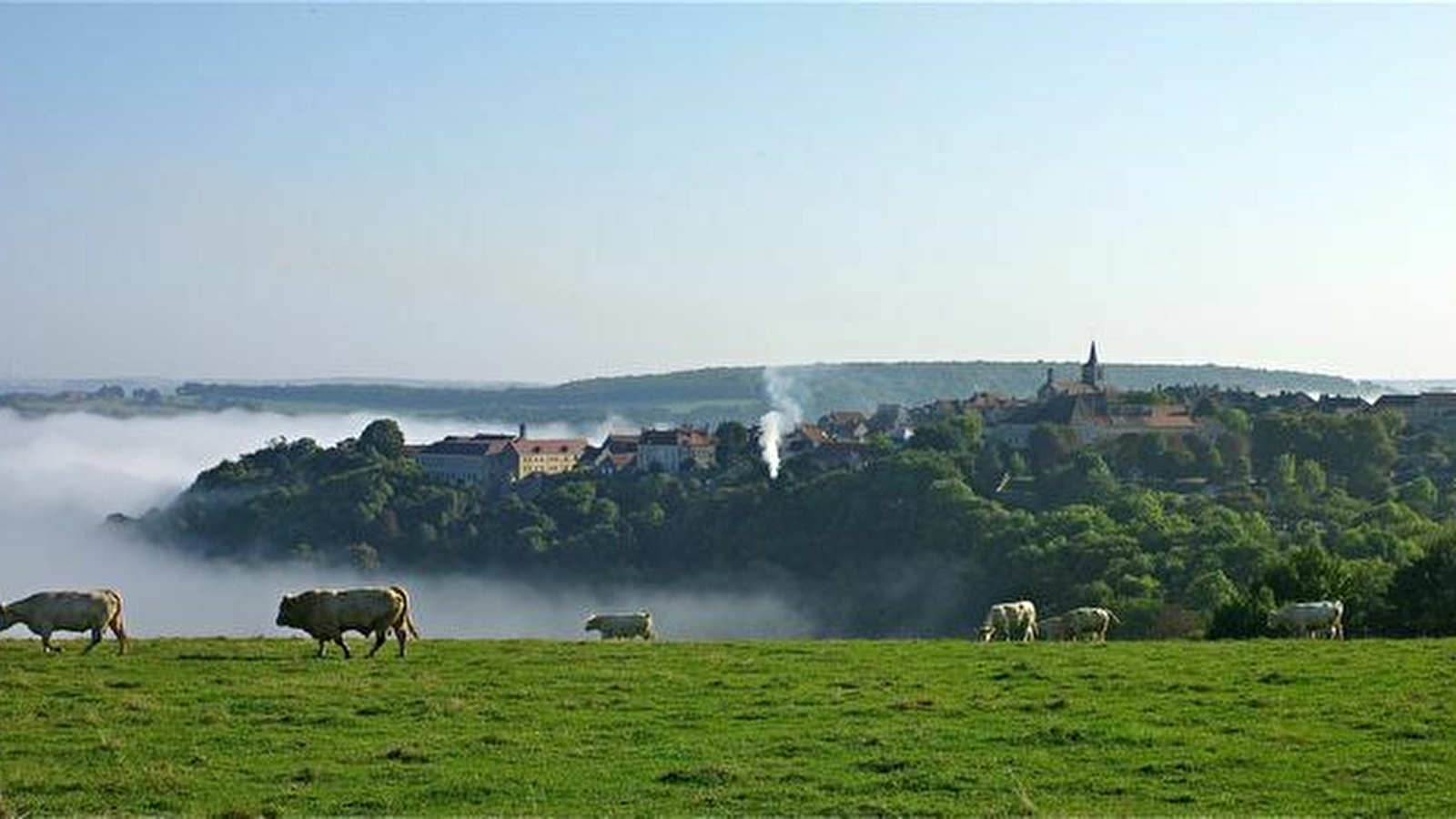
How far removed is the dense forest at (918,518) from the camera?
9681 centimetres

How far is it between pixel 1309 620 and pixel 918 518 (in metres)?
95.2

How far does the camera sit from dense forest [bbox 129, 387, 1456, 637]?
3812 inches

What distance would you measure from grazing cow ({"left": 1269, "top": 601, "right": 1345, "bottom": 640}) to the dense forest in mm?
29140

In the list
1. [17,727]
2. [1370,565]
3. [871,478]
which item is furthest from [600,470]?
[17,727]

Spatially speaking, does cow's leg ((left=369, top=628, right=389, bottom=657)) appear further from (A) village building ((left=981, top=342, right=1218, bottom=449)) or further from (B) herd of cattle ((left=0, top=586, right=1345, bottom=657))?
(A) village building ((left=981, top=342, right=1218, bottom=449))

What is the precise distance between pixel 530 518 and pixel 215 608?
1299 inches

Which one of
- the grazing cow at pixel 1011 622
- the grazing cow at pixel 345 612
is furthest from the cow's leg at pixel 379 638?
the grazing cow at pixel 1011 622

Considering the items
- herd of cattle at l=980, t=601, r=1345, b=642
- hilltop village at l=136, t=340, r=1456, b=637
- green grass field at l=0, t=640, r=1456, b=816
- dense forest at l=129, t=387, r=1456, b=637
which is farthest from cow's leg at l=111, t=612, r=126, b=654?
hilltop village at l=136, t=340, r=1456, b=637

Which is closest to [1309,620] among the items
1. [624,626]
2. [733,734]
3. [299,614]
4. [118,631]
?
[624,626]

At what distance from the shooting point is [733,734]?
1867 cm

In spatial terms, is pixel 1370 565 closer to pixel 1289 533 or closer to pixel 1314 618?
pixel 1314 618

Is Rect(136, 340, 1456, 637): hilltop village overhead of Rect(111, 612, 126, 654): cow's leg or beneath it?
beneath

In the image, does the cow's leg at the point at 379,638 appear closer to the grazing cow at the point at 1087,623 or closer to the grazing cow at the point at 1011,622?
the grazing cow at the point at 1011,622

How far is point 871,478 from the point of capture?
5566 inches
